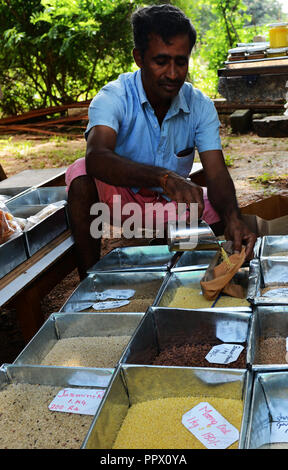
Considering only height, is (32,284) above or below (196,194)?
below

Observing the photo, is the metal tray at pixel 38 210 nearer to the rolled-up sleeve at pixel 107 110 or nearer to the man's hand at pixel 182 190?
the rolled-up sleeve at pixel 107 110

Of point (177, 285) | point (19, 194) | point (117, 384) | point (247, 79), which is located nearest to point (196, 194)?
point (177, 285)

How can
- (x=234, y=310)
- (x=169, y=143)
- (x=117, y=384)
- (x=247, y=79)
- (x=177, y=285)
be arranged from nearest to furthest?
A: (x=117, y=384), (x=234, y=310), (x=177, y=285), (x=169, y=143), (x=247, y=79)

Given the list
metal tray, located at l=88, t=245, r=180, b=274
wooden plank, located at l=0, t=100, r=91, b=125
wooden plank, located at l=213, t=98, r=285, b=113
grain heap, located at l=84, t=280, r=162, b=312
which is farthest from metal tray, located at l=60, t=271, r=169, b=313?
wooden plank, located at l=0, t=100, r=91, b=125

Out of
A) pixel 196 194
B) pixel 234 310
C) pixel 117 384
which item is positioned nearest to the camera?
pixel 117 384

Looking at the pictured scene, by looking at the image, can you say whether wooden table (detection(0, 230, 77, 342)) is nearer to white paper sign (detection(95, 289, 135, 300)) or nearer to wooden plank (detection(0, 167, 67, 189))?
white paper sign (detection(95, 289, 135, 300))

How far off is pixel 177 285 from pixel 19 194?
1087 mm

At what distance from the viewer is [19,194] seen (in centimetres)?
243

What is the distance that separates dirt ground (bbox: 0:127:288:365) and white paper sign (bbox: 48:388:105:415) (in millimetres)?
821

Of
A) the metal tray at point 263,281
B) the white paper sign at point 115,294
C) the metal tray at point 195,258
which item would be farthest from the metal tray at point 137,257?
the metal tray at point 263,281

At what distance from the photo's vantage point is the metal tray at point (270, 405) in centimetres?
107

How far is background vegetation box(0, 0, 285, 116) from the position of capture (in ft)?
22.6

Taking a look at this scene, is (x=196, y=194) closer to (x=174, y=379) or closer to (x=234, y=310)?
(x=234, y=310)
